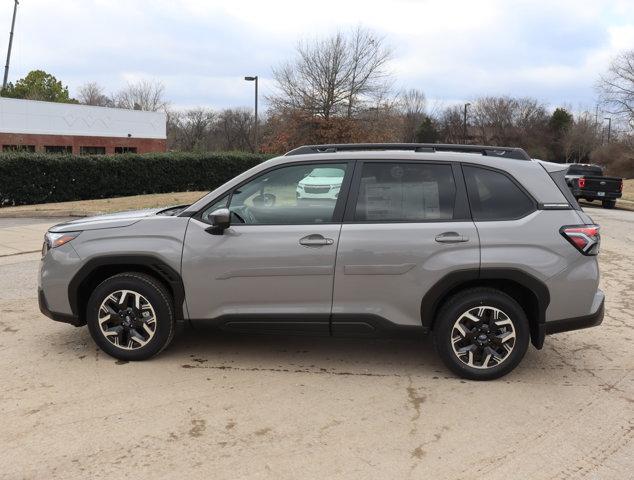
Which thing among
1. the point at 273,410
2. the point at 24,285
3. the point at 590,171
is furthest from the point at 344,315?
the point at 590,171

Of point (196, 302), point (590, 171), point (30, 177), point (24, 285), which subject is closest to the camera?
point (196, 302)

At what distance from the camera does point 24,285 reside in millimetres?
7156

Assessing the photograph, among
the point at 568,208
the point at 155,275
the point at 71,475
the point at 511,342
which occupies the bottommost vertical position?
the point at 71,475

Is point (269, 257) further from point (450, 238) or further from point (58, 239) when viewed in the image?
point (58, 239)

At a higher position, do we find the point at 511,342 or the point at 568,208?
the point at 568,208

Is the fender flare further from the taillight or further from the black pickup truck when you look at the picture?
the black pickup truck

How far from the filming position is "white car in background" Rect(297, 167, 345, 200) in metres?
4.36

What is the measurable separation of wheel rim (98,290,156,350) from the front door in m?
0.37

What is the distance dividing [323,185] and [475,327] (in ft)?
5.27

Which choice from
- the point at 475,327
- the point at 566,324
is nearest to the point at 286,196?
the point at 475,327

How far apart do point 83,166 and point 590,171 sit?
20529mm

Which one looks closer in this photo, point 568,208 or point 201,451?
point 201,451

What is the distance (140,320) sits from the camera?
4.44m

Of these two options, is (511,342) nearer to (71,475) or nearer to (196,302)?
(196,302)
